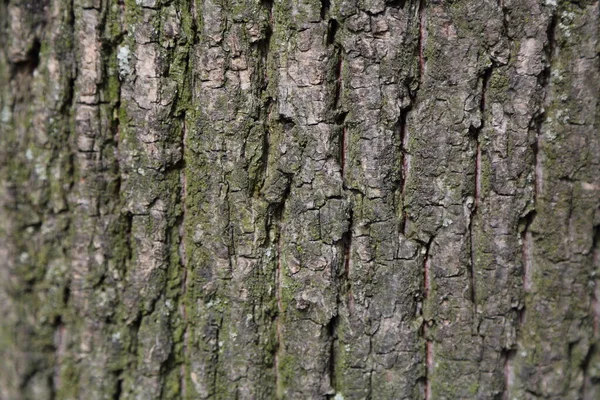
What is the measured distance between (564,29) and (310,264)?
0.93 meters

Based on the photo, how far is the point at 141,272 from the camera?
1.68 meters

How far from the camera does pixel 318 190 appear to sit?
1.54 metres

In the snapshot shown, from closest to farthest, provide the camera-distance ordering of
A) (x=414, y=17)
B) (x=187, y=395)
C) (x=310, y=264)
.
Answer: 1. (x=414, y=17)
2. (x=310, y=264)
3. (x=187, y=395)

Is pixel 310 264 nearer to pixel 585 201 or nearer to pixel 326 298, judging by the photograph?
pixel 326 298

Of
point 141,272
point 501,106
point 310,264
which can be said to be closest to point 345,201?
point 310,264

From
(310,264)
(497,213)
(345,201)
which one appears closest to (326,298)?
(310,264)

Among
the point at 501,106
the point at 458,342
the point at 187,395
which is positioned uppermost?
the point at 501,106

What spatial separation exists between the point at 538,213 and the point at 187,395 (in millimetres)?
1172

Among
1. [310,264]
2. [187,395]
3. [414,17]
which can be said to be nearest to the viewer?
[414,17]

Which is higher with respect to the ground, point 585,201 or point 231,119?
point 231,119

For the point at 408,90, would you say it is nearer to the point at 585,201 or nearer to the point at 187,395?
the point at 585,201

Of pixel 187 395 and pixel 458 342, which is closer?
pixel 458 342

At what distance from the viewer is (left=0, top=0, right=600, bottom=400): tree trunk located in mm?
1492

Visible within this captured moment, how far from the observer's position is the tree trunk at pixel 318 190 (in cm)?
149
